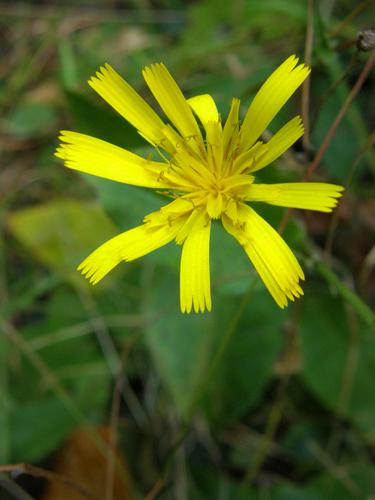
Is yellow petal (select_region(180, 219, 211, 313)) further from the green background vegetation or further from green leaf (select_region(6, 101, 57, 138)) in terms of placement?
green leaf (select_region(6, 101, 57, 138))

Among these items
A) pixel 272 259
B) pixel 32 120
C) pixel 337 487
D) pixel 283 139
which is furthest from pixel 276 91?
pixel 32 120

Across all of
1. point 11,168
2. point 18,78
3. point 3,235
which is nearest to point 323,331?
point 3,235

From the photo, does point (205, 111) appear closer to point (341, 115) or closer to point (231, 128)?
point (231, 128)

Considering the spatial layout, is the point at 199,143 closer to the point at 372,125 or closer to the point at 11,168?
the point at 372,125

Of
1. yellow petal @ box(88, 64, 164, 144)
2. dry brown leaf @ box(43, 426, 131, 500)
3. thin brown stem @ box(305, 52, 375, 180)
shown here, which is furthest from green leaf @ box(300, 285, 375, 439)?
yellow petal @ box(88, 64, 164, 144)

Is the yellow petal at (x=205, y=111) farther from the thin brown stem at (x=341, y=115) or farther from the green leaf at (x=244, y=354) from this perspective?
the green leaf at (x=244, y=354)

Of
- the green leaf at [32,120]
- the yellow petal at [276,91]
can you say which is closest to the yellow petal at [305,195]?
the yellow petal at [276,91]

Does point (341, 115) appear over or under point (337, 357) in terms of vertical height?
over
